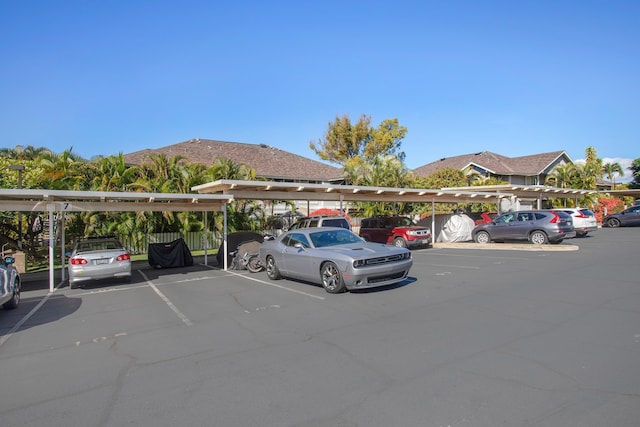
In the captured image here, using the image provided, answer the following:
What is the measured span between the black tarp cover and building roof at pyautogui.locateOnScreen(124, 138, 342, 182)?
1588 cm

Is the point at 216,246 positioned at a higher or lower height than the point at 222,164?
lower

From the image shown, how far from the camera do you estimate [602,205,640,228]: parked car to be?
30725 mm

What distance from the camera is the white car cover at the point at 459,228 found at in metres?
23.3

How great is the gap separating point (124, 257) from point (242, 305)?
504 cm

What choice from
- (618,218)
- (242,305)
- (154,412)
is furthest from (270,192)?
(618,218)

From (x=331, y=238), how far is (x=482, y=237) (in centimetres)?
1294

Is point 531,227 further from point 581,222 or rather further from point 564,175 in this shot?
point 564,175

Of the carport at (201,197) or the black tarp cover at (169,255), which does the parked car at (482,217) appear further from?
the black tarp cover at (169,255)

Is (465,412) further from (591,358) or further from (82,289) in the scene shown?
(82,289)

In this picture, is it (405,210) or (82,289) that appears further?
(405,210)

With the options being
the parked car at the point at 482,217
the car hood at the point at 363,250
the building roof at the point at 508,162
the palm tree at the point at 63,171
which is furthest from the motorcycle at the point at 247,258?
the building roof at the point at 508,162

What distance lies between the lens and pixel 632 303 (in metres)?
7.75

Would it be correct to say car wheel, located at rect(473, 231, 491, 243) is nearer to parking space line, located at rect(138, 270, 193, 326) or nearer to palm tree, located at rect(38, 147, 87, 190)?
parking space line, located at rect(138, 270, 193, 326)

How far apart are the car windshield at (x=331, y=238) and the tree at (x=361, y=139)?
38.6 m
